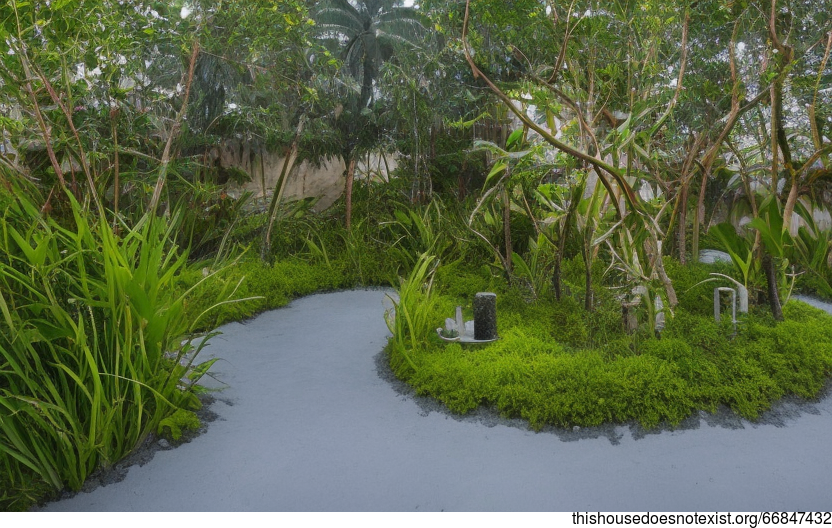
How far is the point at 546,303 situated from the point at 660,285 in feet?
A: 2.34

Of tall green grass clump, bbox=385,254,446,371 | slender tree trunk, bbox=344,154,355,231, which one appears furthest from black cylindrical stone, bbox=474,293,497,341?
slender tree trunk, bbox=344,154,355,231

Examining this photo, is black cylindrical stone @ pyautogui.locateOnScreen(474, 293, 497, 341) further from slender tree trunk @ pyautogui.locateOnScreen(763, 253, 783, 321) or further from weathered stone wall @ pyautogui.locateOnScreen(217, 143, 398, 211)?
weathered stone wall @ pyautogui.locateOnScreen(217, 143, 398, 211)

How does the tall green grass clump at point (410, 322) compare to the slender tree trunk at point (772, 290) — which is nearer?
the tall green grass clump at point (410, 322)

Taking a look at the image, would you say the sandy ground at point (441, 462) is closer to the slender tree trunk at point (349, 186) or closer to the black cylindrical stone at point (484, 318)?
the black cylindrical stone at point (484, 318)

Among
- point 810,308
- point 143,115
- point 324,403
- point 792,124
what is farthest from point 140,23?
point 792,124

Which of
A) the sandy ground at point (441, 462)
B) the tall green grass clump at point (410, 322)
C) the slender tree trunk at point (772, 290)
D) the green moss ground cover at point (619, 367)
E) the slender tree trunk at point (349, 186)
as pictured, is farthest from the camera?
the slender tree trunk at point (349, 186)

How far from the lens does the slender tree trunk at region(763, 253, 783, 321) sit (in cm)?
279

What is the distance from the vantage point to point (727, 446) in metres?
1.85

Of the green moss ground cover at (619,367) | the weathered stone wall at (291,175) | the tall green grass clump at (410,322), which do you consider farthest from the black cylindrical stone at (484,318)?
A: the weathered stone wall at (291,175)

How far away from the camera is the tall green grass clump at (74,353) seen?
159 centimetres

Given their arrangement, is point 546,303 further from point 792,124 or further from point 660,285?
point 792,124

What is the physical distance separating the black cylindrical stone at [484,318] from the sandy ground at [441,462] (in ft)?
1.52

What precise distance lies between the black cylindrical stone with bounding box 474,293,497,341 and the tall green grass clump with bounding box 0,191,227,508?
1.24 meters

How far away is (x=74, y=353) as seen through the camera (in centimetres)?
170
